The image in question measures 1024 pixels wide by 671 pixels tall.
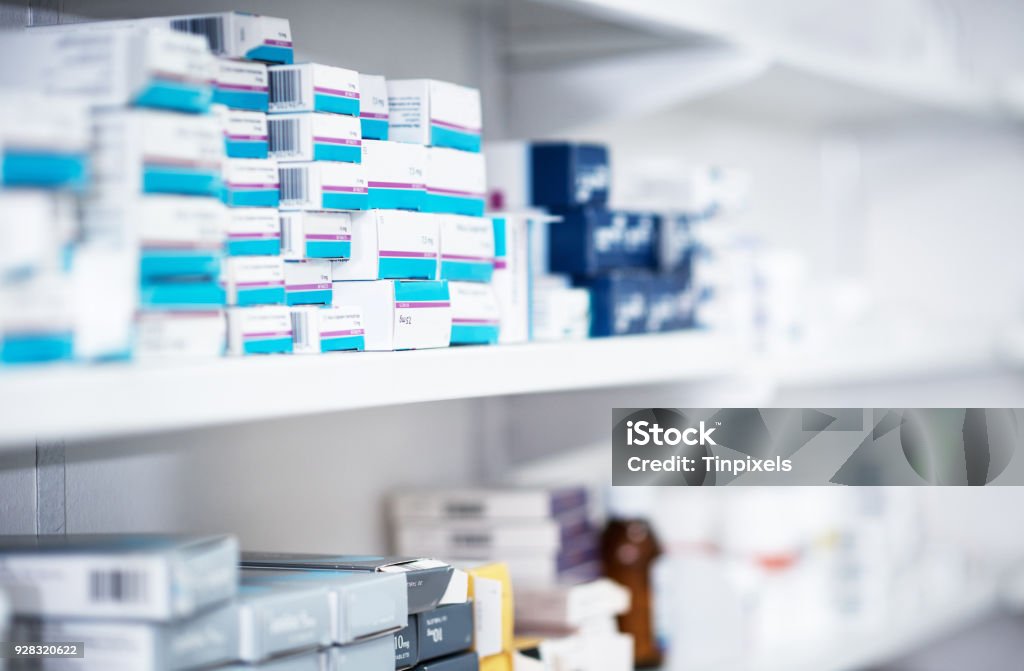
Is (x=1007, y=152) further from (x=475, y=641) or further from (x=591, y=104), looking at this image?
(x=475, y=641)

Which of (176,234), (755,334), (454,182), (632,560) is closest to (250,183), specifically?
(176,234)

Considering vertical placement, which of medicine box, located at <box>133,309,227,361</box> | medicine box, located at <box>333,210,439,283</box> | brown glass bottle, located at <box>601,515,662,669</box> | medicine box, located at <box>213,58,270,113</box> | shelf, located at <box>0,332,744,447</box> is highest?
medicine box, located at <box>213,58,270,113</box>

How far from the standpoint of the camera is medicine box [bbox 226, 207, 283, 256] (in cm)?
96

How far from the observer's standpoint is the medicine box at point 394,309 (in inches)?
42.6

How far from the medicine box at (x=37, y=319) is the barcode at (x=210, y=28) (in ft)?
0.99

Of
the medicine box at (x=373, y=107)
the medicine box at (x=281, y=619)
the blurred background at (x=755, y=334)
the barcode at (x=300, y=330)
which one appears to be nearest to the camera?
the medicine box at (x=281, y=619)

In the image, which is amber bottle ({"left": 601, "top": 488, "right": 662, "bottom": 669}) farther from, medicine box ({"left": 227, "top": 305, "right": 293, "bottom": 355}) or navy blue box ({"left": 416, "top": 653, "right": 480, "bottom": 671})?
medicine box ({"left": 227, "top": 305, "right": 293, "bottom": 355})

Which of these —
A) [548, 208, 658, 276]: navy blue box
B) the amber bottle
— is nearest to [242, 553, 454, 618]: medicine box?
[548, 208, 658, 276]: navy blue box

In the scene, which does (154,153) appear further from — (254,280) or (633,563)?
(633,563)

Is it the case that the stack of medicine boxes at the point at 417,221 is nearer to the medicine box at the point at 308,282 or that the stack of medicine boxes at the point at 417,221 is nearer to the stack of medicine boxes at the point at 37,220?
the medicine box at the point at 308,282

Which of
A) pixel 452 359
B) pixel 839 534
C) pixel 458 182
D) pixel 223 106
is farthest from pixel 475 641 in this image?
pixel 839 534

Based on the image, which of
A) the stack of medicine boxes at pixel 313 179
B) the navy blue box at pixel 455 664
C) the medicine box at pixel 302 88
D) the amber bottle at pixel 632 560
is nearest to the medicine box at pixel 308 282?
the stack of medicine boxes at pixel 313 179

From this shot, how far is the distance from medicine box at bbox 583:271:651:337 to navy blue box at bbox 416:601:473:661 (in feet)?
1.28

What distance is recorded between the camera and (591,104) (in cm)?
162
